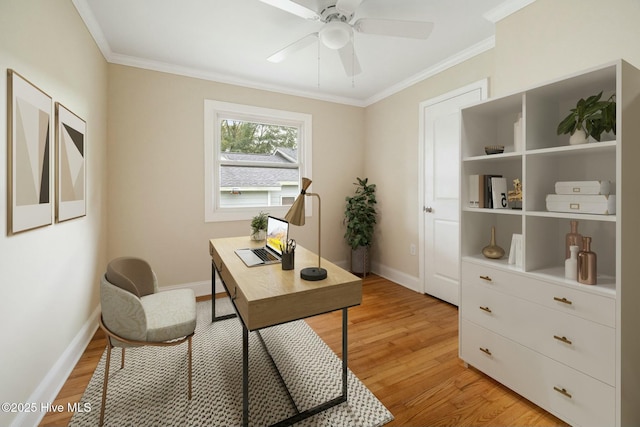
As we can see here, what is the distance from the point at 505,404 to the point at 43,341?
8.80 feet

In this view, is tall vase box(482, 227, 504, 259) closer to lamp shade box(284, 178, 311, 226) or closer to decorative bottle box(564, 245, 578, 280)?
decorative bottle box(564, 245, 578, 280)

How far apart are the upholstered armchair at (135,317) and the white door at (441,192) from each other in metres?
2.61

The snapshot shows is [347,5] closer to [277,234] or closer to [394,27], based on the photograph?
[394,27]

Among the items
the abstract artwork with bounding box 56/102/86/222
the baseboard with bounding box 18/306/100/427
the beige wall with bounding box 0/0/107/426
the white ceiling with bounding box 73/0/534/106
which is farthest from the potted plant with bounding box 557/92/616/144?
the baseboard with bounding box 18/306/100/427

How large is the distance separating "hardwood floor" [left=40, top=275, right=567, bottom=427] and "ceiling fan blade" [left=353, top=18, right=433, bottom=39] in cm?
231

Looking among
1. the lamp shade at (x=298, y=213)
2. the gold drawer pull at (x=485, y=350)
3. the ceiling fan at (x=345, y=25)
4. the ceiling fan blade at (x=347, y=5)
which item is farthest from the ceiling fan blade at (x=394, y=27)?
the gold drawer pull at (x=485, y=350)

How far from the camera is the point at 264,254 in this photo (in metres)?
2.07

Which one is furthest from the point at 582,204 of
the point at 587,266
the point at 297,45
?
the point at 297,45

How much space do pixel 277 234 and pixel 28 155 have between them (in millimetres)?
1413

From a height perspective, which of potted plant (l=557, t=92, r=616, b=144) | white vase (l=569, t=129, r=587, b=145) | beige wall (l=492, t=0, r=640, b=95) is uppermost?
beige wall (l=492, t=0, r=640, b=95)

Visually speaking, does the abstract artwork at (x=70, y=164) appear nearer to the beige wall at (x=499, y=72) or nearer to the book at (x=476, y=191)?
the book at (x=476, y=191)

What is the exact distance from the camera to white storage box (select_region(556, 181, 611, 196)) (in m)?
1.41

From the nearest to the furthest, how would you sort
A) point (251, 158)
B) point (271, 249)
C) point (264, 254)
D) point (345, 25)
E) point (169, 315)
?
point (169, 315), point (345, 25), point (264, 254), point (271, 249), point (251, 158)

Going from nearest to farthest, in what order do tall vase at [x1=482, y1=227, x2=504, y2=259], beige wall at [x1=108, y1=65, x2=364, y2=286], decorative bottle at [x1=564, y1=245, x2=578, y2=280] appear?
decorative bottle at [x1=564, y1=245, x2=578, y2=280], tall vase at [x1=482, y1=227, x2=504, y2=259], beige wall at [x1=108, y1=65, x2=364, y2=286]
